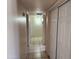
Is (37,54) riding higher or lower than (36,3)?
lower

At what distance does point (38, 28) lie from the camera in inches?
313

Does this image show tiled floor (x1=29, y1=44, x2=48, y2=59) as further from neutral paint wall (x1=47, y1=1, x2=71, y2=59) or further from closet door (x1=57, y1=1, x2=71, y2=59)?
closet door (x1=57, y1=1, x2=71, y2=59)

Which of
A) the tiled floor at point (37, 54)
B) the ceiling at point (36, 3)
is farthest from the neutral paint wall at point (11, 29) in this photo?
the tiled floor at point (37, 54)

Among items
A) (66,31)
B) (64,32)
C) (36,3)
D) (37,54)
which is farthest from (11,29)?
(37,54)

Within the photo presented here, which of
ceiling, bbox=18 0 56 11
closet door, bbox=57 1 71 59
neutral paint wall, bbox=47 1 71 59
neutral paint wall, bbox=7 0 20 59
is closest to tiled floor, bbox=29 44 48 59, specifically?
neutral paint wall, bbox=47 1 71 59

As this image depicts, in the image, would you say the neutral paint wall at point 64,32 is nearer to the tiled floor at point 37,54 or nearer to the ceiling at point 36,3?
the ceiling at point 36,3

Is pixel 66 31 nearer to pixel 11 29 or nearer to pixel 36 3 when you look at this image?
pixel 11 29

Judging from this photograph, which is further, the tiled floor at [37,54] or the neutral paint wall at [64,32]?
the tiled floor at [37,54]

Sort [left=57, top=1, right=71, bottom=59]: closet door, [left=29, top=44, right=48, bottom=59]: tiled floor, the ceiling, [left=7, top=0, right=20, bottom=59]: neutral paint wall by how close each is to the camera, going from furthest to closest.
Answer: [left=29, top=44, right=48, bottom=59]: tiled floor
the ceiling
[left=57, top=1, right=71, bottom=59]: closet door
[left=7, top=0, right=20, bottom=59]: neutral paint wall

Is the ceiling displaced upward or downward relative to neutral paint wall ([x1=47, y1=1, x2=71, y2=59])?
upward
